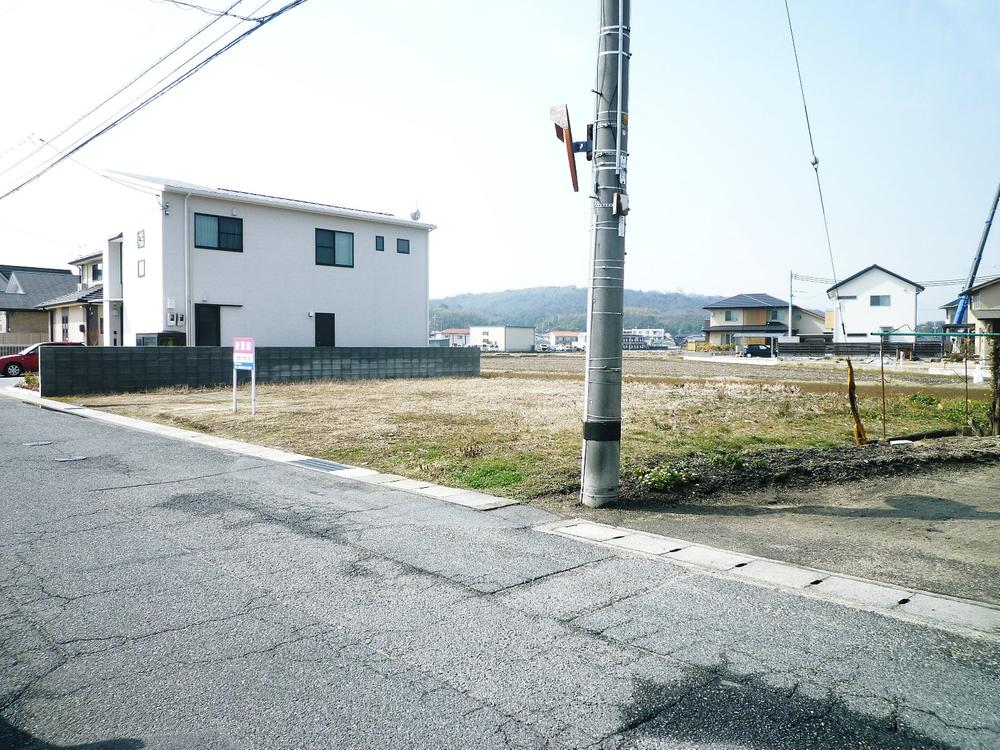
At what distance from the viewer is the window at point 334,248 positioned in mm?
25719

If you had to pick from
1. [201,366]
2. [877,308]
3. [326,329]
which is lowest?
[201,366]

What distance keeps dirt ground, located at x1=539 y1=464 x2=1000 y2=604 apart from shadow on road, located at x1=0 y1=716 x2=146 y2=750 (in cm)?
437

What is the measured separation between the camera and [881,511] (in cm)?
702

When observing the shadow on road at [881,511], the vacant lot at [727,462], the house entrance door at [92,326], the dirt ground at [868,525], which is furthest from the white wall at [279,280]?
the shadow on road at [881,511]

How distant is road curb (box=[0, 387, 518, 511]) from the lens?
24.2 feet

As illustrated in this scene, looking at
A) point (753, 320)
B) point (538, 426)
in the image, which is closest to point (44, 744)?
point (538, 426)

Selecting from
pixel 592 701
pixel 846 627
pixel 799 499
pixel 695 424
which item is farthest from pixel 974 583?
pixel 695 424

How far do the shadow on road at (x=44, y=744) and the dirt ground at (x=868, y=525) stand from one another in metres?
4.37

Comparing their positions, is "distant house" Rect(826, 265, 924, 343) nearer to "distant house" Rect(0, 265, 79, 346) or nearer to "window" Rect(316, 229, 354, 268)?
"window" Rect(316, 229, 354, 268)

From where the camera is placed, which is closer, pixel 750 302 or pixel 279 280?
pixel 279 280

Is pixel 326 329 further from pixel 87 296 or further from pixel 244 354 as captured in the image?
pixel 87 296

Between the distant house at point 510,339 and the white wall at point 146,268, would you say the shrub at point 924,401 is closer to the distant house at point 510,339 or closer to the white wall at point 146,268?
the white wall at point 146,268

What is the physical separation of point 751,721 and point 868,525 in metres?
4.11

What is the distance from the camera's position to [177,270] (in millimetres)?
22062
